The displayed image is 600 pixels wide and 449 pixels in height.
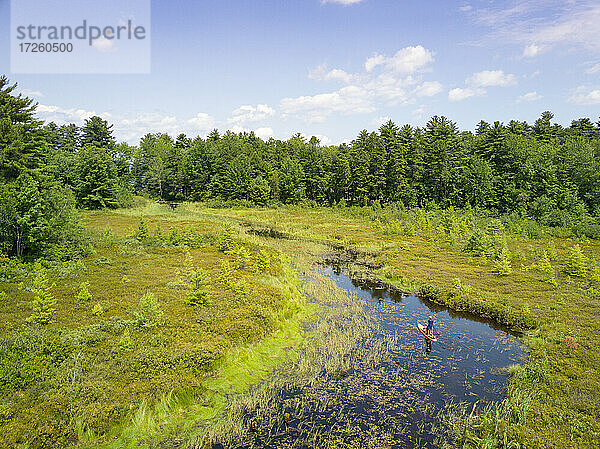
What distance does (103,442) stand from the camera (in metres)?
10.3

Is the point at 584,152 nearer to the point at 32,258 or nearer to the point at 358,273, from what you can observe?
the point at 358,273

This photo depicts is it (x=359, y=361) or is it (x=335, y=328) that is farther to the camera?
(x=335, y=328)

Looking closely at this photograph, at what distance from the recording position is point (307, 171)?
298ft

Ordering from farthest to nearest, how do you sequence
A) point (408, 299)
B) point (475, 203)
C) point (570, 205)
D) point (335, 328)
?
point (475, 203) < point (570, 205) < point (408, 299) < point (335, 328)

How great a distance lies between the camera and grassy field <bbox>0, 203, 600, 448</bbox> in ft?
36.1

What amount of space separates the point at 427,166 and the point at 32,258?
68829 millimetres

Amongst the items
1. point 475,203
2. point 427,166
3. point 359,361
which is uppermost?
point 427,166

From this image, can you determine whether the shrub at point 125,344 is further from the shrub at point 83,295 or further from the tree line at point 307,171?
the tree line at point 307,171

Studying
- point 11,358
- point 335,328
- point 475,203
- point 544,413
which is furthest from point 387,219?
point 11,358

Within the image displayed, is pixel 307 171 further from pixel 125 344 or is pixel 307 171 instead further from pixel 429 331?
pixel 125 344

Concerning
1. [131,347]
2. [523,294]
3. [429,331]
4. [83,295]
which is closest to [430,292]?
[523,294]

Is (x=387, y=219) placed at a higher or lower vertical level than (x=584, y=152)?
lower

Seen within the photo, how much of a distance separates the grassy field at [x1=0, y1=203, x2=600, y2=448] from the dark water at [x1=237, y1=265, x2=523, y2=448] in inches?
40.8

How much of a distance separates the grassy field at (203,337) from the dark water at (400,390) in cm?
104
